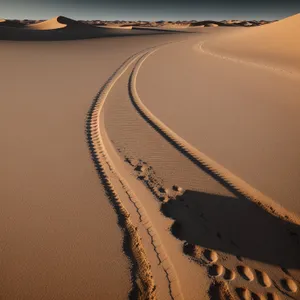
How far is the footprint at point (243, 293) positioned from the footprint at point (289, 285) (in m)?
0.35

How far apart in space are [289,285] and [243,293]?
46 centimetres

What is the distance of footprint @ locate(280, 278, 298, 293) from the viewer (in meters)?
2.50

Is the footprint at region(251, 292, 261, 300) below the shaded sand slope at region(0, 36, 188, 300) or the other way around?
below

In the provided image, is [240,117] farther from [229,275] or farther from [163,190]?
[229,275]

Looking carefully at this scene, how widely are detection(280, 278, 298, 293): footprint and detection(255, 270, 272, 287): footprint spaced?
121 millimetres

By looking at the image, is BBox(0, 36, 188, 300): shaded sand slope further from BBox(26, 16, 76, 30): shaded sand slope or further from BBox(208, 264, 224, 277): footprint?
BBox(26, 16, 76, 30): shaded sand slope

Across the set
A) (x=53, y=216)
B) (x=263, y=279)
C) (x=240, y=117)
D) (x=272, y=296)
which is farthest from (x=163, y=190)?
(x=240, y=117)

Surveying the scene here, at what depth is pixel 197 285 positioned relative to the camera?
2.53 metres

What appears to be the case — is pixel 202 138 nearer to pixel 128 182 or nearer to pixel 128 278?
pixel 128 182

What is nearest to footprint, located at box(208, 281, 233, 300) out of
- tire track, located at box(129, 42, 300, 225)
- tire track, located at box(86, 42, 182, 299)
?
tire track, located at box(86, 42, 182, 299)

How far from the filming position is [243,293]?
247 cm

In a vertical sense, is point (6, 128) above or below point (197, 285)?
above

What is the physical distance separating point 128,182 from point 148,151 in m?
1.01

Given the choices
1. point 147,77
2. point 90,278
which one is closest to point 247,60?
point 147,77
